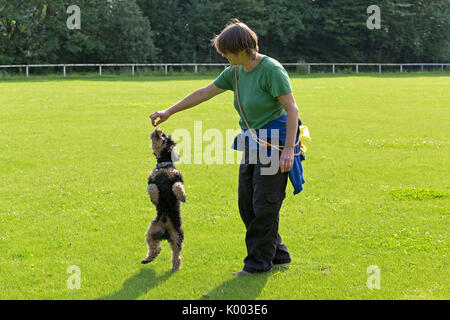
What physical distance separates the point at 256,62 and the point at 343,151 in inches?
303

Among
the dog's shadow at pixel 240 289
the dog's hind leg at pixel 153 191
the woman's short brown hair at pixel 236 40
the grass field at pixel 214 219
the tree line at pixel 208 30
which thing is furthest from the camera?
the tree line at pixel 208 30

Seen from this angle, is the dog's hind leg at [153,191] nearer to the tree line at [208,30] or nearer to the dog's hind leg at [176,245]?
the dog's hind leg at [176,245]

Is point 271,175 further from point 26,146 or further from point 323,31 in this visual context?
point 323,31

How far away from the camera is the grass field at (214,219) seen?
5289 millimetres

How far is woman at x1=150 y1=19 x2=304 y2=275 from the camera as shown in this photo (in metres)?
4.89

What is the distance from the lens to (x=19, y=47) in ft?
152

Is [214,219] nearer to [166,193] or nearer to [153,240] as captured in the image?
[153,240]

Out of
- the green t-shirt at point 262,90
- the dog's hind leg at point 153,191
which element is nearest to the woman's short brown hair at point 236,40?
the green t-shirt at point 262,90

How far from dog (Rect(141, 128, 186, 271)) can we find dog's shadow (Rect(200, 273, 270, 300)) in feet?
2.05

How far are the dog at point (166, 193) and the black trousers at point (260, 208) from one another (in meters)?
0.67

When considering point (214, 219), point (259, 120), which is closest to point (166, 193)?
point (259, 120)

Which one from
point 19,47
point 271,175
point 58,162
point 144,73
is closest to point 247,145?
point 271,175

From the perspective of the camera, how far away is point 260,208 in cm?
527

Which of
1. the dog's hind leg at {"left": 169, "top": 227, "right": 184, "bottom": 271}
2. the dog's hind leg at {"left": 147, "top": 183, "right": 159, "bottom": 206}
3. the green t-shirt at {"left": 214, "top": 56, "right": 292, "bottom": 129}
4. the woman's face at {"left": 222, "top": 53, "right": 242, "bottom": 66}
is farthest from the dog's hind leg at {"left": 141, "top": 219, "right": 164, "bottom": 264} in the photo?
the woman's face at {"left": 222, "top": 53, "right": 242, "bottom": 66}
